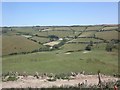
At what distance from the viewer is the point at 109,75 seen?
36062mm

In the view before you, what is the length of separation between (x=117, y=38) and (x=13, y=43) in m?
26.3

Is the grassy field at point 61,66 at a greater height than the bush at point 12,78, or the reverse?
the grassy field at point 61,66

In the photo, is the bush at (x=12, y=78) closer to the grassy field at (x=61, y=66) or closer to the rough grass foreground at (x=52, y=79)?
the rough grass foreground at (x=52, y=79)

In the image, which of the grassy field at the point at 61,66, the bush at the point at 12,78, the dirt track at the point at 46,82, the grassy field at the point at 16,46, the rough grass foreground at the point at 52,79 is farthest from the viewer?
the grassy field at the point at 16,46

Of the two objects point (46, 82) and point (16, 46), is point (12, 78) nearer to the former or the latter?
point (46, 82)

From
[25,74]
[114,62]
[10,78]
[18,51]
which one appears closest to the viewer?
[10,78]

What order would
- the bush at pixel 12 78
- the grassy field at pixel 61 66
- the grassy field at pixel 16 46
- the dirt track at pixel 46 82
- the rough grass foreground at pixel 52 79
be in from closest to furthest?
1. the dirt track at pixel 46 82
2. the rough grass foreground at pixel 52 79
3. the bush at pixel 12 78
4. the grassy field at pixel 61 66
5. the grassy field at pixel 16 46

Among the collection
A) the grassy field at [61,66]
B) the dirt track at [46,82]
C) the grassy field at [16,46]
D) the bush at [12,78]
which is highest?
the grassy field at [16,46]

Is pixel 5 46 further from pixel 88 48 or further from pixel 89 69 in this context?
pixel 89 69

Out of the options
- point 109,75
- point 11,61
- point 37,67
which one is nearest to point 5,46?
point 11,61

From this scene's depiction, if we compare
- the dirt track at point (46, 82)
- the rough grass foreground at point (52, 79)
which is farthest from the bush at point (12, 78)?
the dirt track at point (46, 82)

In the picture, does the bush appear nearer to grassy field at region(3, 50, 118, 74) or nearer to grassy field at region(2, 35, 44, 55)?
grassy field at region(3, 50, 118, 74)

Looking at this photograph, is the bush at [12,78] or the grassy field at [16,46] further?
the grassy field at [16,46]

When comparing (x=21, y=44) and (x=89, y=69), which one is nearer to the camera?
(x=89, y=69)
